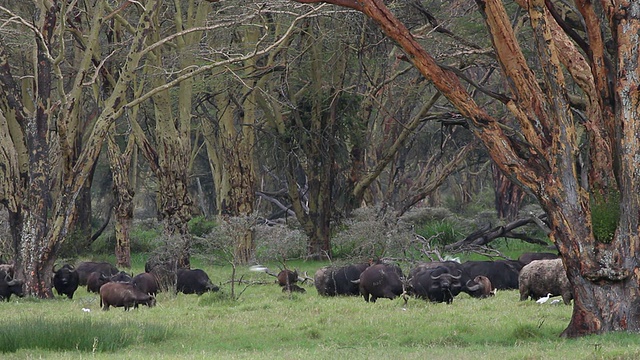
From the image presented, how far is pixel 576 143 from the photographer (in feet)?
42.5

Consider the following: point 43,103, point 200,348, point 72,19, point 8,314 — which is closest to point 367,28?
point 72,19

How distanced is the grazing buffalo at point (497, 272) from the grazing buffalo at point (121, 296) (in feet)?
23.3

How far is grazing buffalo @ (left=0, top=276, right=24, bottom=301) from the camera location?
766 inches

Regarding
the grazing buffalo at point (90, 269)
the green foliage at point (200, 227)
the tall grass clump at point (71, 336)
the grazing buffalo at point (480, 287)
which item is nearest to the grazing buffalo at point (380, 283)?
the grazing buffalo at point (480, 287)

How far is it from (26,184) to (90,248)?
11702 mm

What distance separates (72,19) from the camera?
25359mm

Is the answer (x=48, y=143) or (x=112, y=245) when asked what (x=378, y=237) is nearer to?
(x=48, y=143)

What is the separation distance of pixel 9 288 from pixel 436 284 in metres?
8.42

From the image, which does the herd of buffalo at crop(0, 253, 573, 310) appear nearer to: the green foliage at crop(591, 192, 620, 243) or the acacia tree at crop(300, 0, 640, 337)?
the green foliage at crop(591, 192, 620, 243)

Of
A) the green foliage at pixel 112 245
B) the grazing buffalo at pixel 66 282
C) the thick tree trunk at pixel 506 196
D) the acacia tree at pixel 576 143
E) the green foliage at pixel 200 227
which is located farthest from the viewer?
the thick tree trunk at pixel 506 196

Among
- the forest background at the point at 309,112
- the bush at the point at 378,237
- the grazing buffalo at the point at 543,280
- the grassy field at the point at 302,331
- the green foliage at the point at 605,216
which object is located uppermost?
the forest background at the point at 309,112

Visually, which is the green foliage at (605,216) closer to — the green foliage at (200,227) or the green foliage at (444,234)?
the green foliage at (444,234)

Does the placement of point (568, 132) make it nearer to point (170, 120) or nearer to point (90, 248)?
point (170, 120)

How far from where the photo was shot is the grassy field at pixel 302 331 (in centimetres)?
1127
